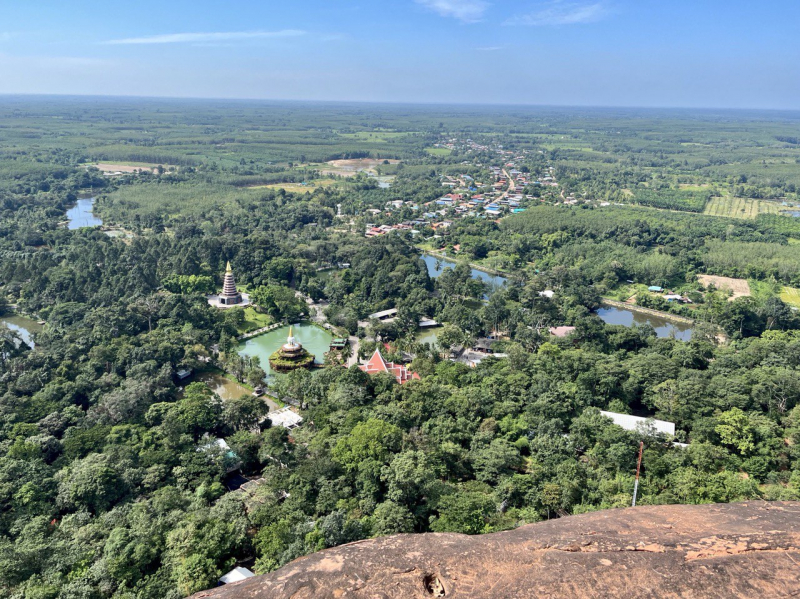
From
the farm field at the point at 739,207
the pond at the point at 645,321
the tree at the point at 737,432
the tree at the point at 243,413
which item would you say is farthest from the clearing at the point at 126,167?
the tree at the point at 737,432

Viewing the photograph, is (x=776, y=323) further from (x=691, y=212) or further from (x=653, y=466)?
(x=691, y=212)

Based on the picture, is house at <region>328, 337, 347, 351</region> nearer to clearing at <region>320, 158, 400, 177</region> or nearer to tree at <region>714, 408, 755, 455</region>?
tree at <region>714, 408, 755, 455</region>

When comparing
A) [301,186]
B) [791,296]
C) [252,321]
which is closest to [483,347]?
[252,321]

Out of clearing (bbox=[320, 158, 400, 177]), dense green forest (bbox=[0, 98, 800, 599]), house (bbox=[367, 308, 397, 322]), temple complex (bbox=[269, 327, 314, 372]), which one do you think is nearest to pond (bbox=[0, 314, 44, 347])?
dense green forest (bbox=[0, 98, 800, 599])

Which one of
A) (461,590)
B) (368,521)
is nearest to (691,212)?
(368,521)

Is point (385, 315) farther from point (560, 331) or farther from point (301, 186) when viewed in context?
point (301, 186)

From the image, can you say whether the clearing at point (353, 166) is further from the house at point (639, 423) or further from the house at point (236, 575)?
the house at point (236, 575)
